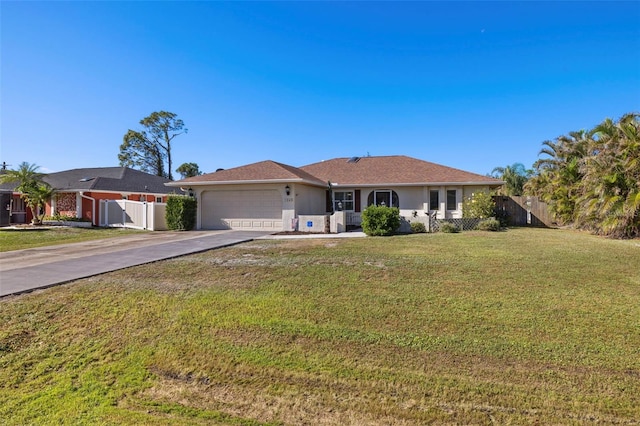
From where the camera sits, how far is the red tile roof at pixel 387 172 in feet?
63.5

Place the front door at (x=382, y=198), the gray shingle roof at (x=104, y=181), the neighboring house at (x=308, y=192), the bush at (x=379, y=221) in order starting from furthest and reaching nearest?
the gray shingle roof at (x=104, y=181) < the front door at (x=382, y=198) < the neighboring house at (x=308, y=192) < the bush at (x=379, y=221)

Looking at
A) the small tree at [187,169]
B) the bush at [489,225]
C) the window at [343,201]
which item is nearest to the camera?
the bush at [489,225]

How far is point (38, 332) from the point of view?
464 cm

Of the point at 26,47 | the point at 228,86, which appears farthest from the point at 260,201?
the point at 26,47

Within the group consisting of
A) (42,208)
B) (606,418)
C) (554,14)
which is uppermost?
(554,14)

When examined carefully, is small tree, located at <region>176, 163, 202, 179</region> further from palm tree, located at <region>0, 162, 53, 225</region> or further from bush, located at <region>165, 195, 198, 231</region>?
bush, located at <region>165, 195, 198, 231</region>

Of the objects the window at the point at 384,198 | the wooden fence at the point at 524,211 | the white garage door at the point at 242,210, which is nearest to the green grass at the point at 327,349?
the white garage door at the point at 242,210

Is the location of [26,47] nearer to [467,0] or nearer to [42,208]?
[42,208]

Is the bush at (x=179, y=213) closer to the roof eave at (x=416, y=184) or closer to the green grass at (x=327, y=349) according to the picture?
the roof eave at (x=416, y=184)

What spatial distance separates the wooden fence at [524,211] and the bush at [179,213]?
1866cm

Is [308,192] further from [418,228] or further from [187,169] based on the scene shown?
[187,169]

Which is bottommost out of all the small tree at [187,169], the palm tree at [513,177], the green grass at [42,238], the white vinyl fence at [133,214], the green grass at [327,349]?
the green grass at [327,349]

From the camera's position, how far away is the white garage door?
18844 millimetres

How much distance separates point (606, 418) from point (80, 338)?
237 inches
